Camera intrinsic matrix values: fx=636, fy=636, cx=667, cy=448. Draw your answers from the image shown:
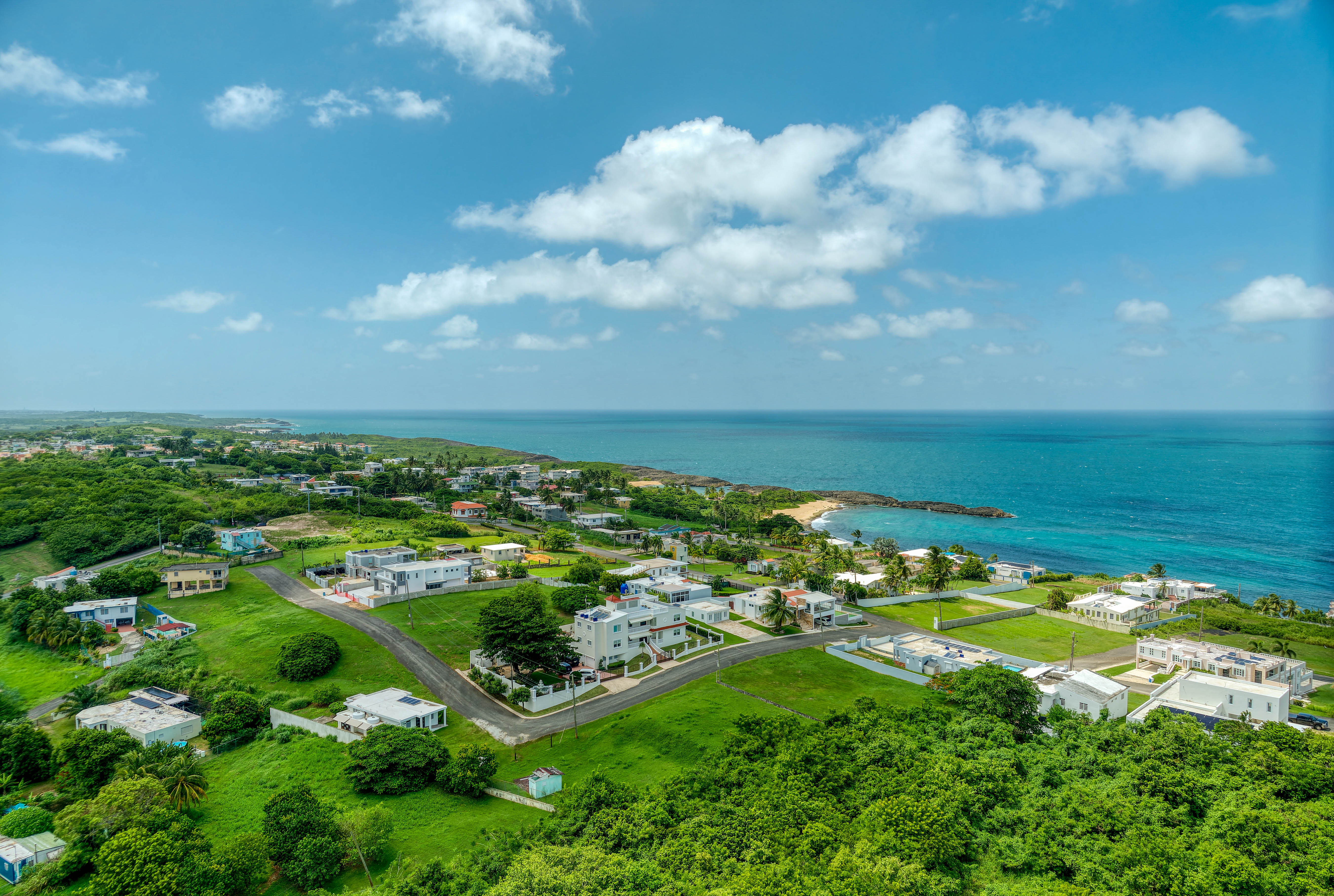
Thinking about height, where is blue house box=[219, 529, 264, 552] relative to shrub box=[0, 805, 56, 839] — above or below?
above

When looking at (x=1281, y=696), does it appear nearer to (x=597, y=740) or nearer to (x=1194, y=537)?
(x=597, y=740)

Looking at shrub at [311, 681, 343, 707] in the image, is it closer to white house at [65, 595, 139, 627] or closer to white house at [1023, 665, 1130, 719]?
white house at [65, 595, 139, 627]

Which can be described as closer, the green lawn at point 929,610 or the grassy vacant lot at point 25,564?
the green lawn at point 929,610

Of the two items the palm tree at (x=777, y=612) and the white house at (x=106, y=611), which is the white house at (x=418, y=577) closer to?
the white house at (x=106, y=611)

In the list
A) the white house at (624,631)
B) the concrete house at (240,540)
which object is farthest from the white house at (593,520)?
the white house at (624,631)

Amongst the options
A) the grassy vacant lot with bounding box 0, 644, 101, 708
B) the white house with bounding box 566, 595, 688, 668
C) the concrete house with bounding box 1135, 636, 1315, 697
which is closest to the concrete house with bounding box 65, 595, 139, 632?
the grassy vacant lot with bounding box 0, 644, 101, 708

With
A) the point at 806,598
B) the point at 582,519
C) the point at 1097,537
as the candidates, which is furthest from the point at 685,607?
the point at 1097,537
